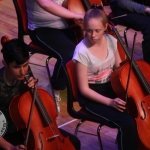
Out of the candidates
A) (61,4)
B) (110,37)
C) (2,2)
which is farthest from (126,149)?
(2,2)

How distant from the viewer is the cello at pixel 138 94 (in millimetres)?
2320

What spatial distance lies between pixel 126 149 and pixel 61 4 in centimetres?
122

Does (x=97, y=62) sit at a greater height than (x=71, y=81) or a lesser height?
greater

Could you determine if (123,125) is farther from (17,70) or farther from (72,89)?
(17,70)

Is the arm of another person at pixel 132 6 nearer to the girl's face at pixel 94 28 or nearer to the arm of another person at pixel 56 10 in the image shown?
the arm of another person at pixel 56 10

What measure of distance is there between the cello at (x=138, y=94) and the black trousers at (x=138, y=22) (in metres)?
0.91

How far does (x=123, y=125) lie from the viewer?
2.29m

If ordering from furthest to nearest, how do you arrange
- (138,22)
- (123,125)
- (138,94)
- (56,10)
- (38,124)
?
(138,22), (56,10), (138,94), (123,125), (38,124)

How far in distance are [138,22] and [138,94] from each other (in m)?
1.10

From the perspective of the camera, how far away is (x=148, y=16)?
3424 millimetres

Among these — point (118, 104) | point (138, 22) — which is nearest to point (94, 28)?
point (118, 104)

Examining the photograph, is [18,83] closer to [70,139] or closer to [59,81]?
[70,139]

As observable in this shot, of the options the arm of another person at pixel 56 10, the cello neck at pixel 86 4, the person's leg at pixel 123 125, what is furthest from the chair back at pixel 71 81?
the cello neck at pixel 86 4

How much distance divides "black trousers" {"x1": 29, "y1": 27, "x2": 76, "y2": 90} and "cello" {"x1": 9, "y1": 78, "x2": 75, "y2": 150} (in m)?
0.65
